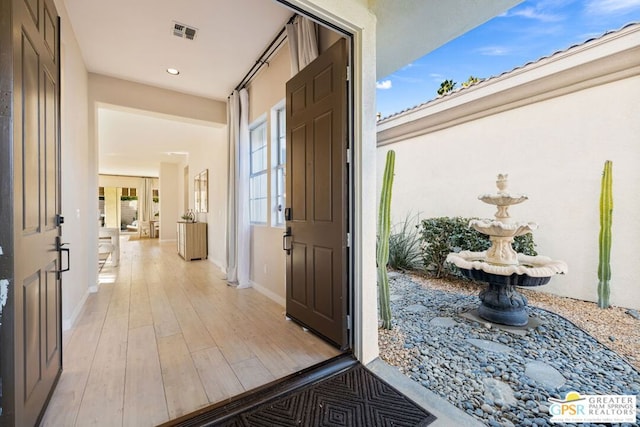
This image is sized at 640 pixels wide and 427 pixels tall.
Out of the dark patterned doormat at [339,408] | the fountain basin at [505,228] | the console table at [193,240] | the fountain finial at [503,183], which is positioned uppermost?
the fountain finial at [503,183]

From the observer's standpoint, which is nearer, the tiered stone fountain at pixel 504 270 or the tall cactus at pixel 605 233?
the tiered stone fountain at pixel 504 270

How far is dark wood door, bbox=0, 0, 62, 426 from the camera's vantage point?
3.35ft

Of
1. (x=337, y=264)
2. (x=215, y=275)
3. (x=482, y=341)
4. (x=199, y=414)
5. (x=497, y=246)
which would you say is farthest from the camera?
(x=215, y=275)

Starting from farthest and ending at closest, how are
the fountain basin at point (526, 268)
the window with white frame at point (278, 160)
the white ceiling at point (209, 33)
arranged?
the window with white frame at point (278, 160) < the fountain basin at point (526, 268) < the white ceiling at point (209, 33)

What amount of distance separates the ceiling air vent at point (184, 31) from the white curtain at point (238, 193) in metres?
1.16

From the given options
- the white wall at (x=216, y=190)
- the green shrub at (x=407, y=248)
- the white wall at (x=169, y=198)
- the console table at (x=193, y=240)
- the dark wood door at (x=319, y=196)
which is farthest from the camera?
the white wall at (x=169, y=198)

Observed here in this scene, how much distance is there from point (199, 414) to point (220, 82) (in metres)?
4.25

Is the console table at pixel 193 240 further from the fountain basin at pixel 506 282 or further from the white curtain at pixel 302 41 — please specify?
the fountain basin at pixel 506 282

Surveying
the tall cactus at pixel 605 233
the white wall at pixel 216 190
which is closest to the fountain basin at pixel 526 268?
the tall cactus at pixel 605 233

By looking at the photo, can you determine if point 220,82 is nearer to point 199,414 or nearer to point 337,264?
point 337,264

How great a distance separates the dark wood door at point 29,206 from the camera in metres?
1.02

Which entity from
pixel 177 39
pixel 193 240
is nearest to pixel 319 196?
pixel 177 39

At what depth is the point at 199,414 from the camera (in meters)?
1.46

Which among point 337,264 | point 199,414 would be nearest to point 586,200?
point 337,264
